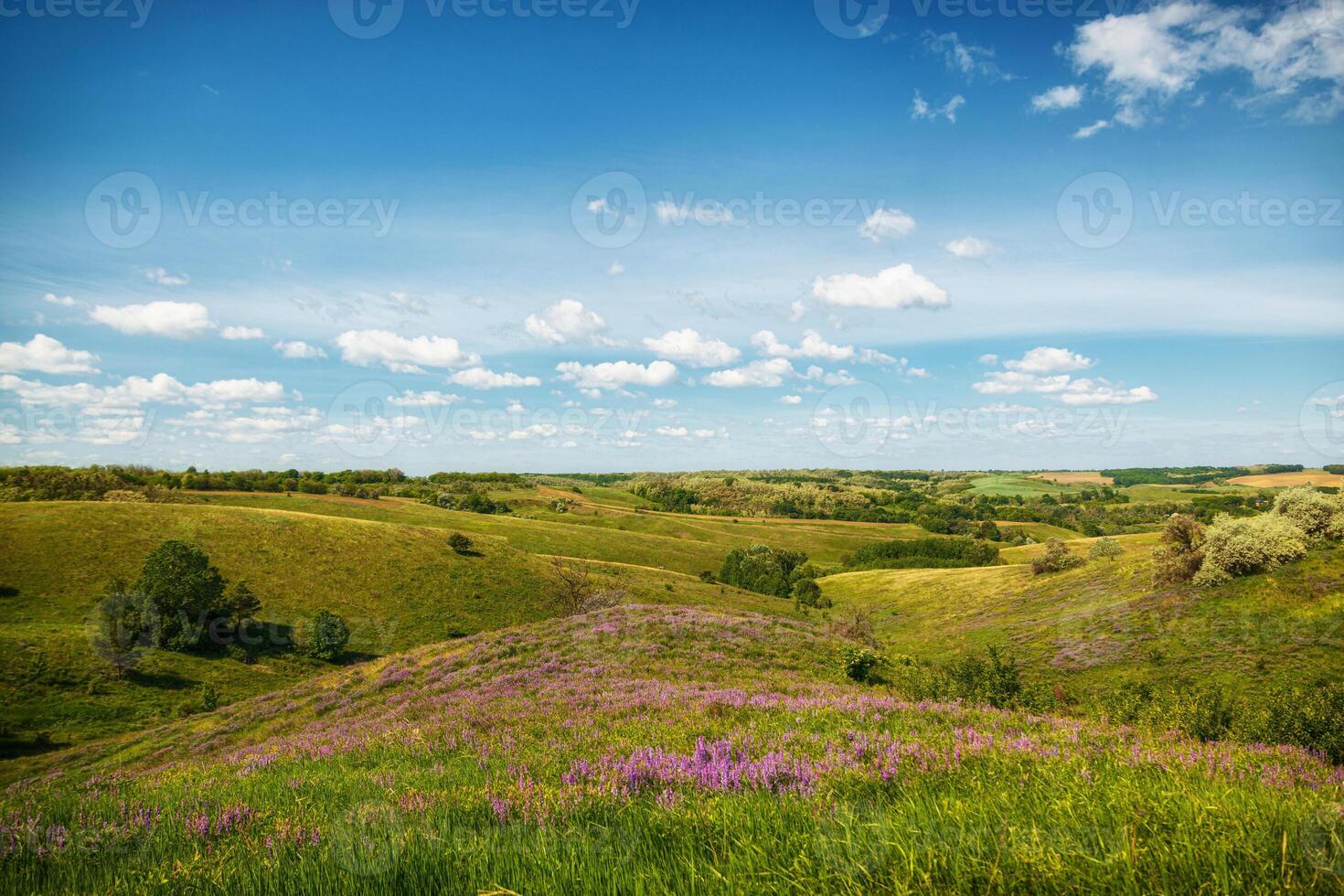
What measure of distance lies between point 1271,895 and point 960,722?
7.60m

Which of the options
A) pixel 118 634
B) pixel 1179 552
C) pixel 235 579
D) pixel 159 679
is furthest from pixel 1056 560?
pixel 235 579

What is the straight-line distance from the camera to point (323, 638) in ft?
159

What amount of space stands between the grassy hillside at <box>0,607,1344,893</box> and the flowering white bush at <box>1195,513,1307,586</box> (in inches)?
1554

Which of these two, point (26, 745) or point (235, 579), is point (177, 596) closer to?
point (235, 579)

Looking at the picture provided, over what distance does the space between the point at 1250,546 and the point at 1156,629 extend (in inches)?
300

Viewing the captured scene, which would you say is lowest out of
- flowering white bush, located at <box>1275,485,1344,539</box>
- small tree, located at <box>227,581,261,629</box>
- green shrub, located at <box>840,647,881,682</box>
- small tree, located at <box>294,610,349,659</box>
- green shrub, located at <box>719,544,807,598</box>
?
green shrub, located at <box>719,544,807,598</box>

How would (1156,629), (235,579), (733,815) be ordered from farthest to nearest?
(235,579)
(1156,629)
(733,815)

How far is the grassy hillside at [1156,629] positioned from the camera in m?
28.5

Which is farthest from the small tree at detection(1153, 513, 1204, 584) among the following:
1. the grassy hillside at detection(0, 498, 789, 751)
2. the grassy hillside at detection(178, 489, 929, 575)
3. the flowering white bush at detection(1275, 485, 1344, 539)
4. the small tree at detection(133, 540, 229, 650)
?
the grassy hillside at detection(178, 489, 929, 575)

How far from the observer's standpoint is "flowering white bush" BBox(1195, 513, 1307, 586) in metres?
33.8

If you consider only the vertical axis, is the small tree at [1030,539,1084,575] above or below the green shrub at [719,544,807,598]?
above

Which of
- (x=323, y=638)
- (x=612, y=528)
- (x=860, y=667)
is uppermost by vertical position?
(x=860, y=667)

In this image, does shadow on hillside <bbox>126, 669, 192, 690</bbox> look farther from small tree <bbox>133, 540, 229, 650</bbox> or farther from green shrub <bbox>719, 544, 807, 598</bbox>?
green shrub <bbox>719, 544, 807, 598</bbox>

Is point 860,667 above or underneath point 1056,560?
above
